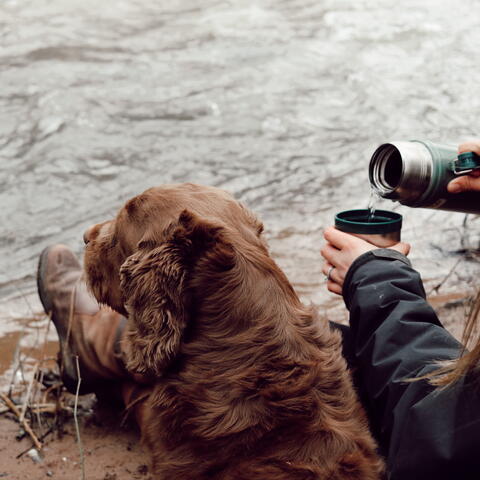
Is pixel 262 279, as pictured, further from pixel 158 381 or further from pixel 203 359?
pixel 158 381

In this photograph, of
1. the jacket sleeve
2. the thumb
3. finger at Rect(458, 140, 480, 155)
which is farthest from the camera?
the thumb

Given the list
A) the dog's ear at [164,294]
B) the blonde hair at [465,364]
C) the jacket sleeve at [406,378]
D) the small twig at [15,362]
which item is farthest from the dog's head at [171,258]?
the small twig at [15,362]

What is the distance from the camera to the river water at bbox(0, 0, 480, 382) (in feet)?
22.6

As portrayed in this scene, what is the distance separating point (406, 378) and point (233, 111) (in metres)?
7.63

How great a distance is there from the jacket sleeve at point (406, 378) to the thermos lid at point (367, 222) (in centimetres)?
10

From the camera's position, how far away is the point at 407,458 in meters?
2.38

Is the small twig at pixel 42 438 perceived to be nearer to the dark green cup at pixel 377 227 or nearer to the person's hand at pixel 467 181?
the dark green cup at pixel 377 227

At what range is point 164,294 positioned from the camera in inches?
112

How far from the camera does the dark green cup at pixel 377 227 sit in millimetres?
3059

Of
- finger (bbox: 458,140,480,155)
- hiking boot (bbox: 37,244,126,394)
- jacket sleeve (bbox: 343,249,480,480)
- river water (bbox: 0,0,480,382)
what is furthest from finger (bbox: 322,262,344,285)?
river water (bbox: 0,0,480,382)

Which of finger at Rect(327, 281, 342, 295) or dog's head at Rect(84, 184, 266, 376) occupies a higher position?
dog's head at Rect(84, 184, 266, 376)

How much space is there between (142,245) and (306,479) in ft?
3.67

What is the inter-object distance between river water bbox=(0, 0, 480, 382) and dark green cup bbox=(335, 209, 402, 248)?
2.62 metres

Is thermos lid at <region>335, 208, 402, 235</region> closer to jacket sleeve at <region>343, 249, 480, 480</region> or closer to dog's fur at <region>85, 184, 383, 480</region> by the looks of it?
jacket sleeve at <region>343, 249, 480, 480</region>
